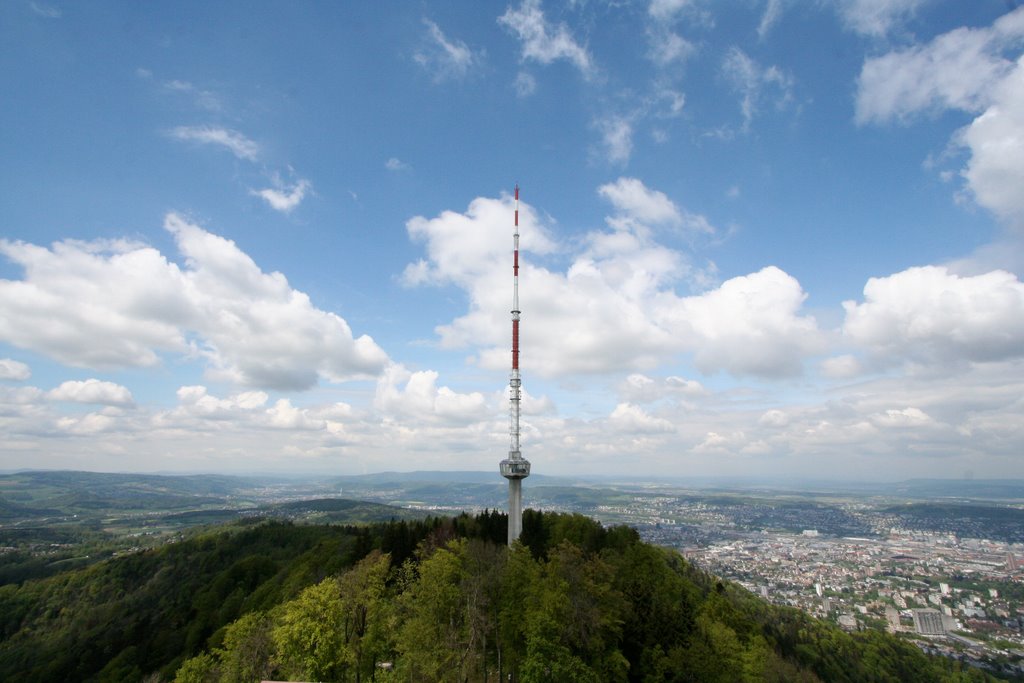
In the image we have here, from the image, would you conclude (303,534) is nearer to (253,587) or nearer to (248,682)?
(253,587)

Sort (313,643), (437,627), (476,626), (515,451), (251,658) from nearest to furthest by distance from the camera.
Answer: (476,626), (437,627), (313,643), (251,658), (515,451)

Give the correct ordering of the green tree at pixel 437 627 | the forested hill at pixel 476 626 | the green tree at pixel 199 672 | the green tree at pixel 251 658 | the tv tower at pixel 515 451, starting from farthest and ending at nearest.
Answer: the tv tower at pixel 515 451
the green tree at pixel 199 672
the green tree at pixel 251 658
the forested hill at pixel 476 626
the green tree at pixel 437 627

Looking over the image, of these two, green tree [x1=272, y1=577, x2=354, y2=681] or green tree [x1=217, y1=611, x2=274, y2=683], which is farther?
green tree [x1=217, y1=611, x2=274, y2=683]

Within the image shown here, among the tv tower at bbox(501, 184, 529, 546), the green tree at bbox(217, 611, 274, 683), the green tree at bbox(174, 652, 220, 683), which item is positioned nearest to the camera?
the green tree at bbox(217, 611, 274, 683)

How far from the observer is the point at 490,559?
45.5m

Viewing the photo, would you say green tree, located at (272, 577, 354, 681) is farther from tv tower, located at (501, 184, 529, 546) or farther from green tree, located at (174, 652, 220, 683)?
tv tower, located at (501, 184, 529, 546)

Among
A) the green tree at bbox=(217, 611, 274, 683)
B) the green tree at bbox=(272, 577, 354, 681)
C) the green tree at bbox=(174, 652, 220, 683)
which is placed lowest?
the green tree at bbox=(174, 652, 220, 683)

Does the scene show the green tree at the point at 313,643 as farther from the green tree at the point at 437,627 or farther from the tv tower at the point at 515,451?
the tv tower at the point at 515,451

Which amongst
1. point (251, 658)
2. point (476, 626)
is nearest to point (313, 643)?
point (251, 658)

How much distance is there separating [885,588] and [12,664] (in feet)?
859

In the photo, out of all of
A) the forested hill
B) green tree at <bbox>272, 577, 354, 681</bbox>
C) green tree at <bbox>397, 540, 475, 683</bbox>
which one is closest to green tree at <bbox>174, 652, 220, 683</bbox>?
the forested hill

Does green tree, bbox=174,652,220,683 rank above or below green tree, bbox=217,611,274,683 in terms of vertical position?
below

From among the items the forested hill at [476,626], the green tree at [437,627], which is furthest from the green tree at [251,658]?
the green tree at [437,627]

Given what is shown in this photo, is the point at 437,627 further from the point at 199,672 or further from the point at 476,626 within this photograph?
the point at 199,672
